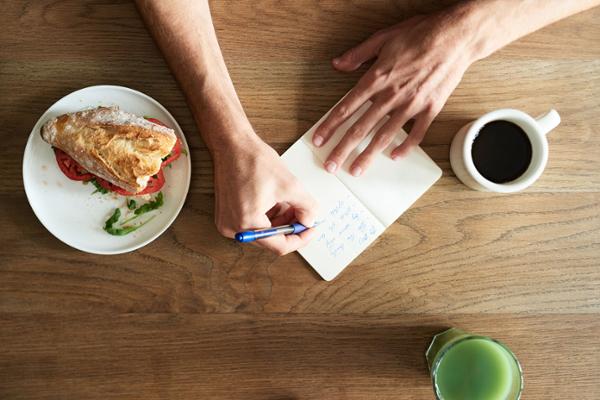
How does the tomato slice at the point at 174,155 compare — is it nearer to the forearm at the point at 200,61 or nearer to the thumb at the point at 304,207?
the forearm at the point at 200,61

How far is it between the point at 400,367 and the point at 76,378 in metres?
0.66

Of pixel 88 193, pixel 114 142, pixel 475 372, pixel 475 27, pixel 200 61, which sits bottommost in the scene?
pixel 475 372

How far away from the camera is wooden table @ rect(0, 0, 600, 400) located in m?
1.00

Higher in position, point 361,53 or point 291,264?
point 361,53

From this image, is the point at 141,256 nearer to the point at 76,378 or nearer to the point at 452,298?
the point at 76,378

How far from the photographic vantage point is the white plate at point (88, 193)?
96 cm

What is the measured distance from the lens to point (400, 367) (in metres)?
1.03

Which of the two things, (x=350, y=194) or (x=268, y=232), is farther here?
(x=350, y=194)

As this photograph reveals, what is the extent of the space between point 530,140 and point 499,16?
26 centimetres

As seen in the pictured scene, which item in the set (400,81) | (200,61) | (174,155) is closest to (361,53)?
(400,81)

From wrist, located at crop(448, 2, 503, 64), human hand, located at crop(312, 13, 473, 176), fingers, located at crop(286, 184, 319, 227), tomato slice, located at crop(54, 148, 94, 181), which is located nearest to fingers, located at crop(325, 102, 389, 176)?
human hand, located at crop(312, 13, 473, 176)

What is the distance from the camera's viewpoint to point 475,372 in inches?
37.5

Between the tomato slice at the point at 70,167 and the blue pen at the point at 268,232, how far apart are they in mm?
344

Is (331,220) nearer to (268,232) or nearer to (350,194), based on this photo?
(350,194)
